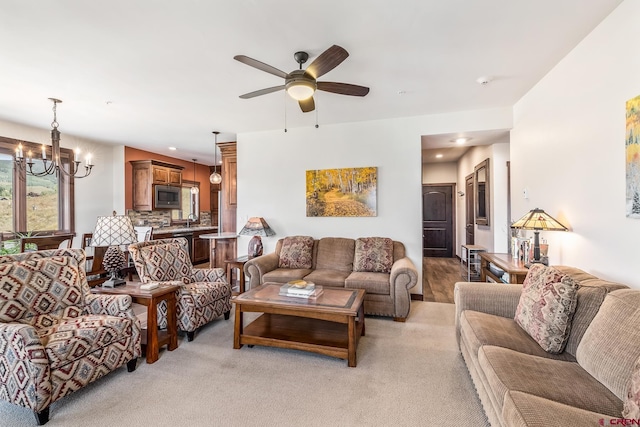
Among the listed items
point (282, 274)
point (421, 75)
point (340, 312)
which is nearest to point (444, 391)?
point (340, 312)

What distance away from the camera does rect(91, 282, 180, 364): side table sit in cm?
247

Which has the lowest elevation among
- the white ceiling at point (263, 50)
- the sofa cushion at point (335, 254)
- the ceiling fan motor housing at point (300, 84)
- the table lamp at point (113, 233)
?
the sofa cushion at point (335, 254)

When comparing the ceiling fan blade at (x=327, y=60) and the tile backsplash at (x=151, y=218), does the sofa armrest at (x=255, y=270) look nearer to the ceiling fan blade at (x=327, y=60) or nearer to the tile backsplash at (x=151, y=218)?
the ceiling fan blade at (x=327, y=60)

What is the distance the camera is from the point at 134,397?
79.3 inches

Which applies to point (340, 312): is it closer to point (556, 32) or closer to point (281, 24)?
point (281, 24)

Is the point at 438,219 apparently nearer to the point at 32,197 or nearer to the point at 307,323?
the point at 307,323

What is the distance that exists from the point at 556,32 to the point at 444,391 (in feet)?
9.27

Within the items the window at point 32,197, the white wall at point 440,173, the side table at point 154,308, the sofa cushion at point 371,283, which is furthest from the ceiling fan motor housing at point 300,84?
the white wall at point 440,173

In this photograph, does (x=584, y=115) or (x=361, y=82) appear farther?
(x=361, y=82)

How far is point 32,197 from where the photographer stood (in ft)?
15.3

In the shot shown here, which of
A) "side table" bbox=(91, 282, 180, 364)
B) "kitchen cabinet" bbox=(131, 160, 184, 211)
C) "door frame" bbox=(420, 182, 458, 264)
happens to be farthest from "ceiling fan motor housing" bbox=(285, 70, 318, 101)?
"door frame" bbox=(420, 182, 458, 264)

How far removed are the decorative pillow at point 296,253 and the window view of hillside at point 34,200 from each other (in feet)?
13.2

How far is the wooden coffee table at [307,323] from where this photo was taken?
2.43m

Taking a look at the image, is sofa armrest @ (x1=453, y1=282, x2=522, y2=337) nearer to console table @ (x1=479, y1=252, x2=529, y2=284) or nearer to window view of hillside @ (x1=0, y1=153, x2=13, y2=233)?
console table @ (x1=479, y1=252, x2=529, y2=284)
